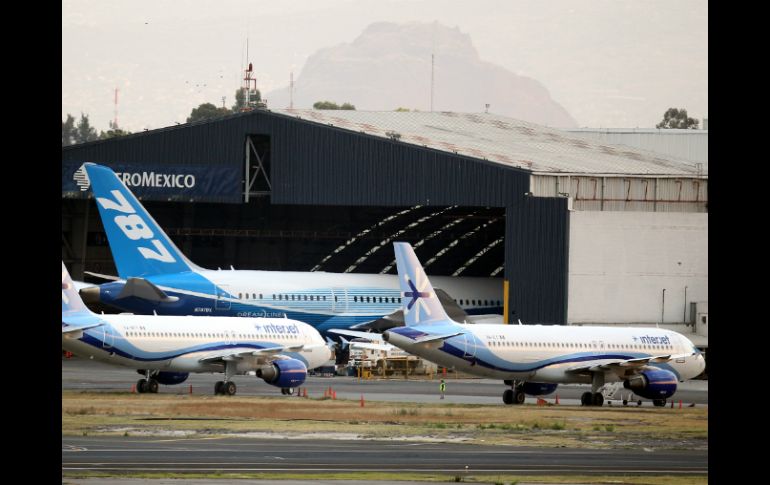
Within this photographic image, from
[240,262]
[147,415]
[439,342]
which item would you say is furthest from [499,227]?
[147,415]

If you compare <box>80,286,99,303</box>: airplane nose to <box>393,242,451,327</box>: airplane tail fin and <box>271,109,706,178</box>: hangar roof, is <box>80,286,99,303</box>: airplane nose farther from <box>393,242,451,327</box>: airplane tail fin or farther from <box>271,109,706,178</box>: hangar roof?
<box>393,242,451,327</box>: airplane tail fin

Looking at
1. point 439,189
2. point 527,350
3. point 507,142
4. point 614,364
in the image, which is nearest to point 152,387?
point 527,350

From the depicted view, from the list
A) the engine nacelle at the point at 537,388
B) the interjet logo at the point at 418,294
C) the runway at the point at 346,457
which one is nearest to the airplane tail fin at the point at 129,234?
the interjet logo at the point at 418,294

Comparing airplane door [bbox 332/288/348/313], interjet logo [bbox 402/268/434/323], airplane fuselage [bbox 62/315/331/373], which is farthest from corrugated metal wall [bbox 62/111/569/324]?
interjet logo [bbox 402/268/434/323]

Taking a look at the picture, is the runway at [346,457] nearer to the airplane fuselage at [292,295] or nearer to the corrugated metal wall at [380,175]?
the corrugated metal wall at [380,175]

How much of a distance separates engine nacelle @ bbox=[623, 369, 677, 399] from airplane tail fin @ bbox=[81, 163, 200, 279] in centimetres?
2624

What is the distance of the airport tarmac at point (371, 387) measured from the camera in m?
51.2

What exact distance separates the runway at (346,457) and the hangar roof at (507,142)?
1426 inches

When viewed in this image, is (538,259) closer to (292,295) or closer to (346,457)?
(292,295)

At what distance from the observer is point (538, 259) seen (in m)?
66.1

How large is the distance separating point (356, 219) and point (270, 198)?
57.2 feet

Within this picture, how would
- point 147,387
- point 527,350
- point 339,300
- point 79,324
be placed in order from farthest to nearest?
point 339,300
point 147,387
point 527,350
point 79,324

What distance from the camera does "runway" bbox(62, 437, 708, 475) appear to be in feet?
87.6

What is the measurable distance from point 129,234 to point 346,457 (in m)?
38.7
